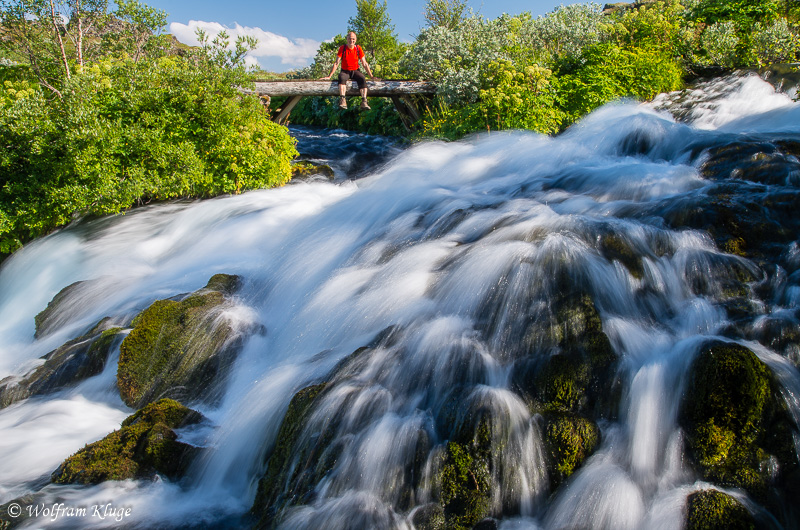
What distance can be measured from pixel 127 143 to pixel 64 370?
4698 mm

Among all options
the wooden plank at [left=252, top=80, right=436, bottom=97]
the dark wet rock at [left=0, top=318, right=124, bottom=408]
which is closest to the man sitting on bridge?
the wooden plank at [left=252, top=80, right=436, bottom=97]

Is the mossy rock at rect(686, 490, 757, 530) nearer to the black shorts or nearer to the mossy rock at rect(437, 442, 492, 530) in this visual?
the mossy rock at rect(437, 442, 492, 530)

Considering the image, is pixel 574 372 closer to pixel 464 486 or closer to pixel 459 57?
pixel 464 486

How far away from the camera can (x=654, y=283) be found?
16.6 feet

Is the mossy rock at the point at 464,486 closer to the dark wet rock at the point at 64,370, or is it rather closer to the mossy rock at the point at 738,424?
the mossy rock at the point at 738,424

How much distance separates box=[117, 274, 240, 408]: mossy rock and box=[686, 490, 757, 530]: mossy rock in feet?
13.6

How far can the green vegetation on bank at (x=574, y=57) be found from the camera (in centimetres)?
1170

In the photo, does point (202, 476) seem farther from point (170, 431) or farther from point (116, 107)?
point (116, 107)

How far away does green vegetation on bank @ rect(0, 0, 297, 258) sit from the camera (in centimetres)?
866

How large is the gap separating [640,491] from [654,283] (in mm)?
2246

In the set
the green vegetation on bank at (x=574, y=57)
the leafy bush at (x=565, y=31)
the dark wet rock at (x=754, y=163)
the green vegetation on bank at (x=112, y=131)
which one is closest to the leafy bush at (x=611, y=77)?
the green vegetation on bank at (x=574, y=57)

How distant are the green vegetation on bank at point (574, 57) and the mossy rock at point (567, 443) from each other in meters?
8.69

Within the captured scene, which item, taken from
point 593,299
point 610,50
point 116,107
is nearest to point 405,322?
point 593,299

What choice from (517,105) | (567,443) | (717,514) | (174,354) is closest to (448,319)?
(567,443)
